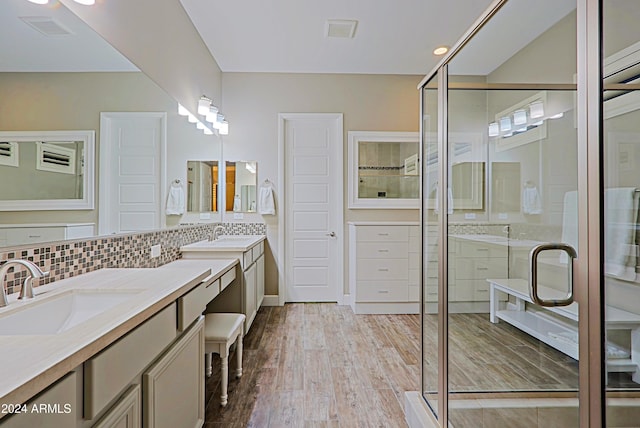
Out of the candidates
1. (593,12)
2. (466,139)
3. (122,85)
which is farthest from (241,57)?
(593,12)

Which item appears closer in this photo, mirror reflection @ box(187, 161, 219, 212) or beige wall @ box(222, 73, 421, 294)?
mirror reflection @ box(187, 161, 219, 212)

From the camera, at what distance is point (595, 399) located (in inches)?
33.4

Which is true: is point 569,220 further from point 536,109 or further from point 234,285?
point 234,285

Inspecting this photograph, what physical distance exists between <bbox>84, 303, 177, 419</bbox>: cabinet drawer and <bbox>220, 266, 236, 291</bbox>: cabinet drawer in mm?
1115

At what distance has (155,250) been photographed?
2.47m

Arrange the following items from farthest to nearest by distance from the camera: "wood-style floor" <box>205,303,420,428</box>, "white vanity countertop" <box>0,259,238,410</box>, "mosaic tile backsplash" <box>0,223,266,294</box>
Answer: "wood-style floor" <box>205,303,420,428</box>
"mosaic tile backsplash" <box>0,223,266,294</box>
"white vanity countertop" <box>0,259,238,410</box>

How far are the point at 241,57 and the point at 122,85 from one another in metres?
2.24

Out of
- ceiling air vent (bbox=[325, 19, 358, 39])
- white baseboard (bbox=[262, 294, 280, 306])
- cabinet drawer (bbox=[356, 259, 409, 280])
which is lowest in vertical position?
white baseboard (bbox=[262, 294, 280, 306])

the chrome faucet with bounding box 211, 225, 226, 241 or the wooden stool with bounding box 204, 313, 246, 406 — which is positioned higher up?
the chrome faucet with bounding box 211, 225, 226, 241

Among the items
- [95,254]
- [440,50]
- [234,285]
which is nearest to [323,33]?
[440,50]

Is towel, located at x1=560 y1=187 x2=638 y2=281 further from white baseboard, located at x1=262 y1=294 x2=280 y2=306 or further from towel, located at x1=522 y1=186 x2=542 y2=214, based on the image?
white baseboard, located at x1=262 y1=294 x2=280 y2=306

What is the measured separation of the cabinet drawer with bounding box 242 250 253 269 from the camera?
9.81 feet

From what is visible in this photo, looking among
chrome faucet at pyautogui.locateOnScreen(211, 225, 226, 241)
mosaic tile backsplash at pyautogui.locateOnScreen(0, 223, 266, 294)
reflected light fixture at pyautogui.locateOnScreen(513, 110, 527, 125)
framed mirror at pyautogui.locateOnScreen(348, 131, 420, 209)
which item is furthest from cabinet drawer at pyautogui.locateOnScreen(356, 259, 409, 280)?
reflected light fixture at pyautogui.locateOnScreen(513, 110, 527, 125)

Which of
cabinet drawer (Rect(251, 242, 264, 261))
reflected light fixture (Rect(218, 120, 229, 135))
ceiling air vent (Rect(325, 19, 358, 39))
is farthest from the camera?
reflected light fixture (Rect(218, 120, 229, 135))
